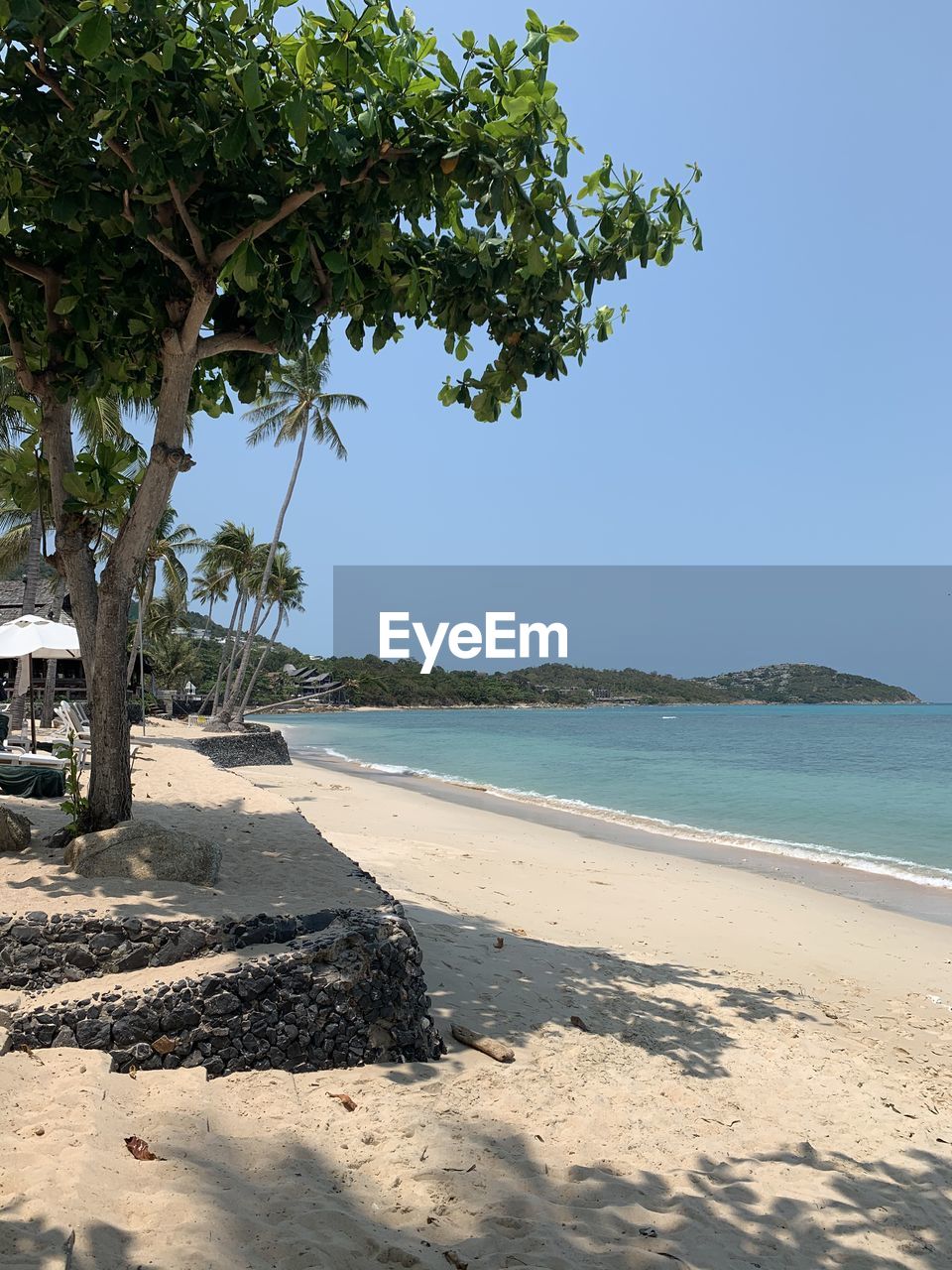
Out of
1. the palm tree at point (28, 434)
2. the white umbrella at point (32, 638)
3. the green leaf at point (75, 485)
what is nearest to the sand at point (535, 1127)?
the green leaf at point (75, 485)

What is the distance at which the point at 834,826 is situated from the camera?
17656 millimetres

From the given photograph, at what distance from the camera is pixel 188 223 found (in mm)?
5547

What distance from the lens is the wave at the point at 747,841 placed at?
1280cm

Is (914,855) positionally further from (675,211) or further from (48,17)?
(48,17)

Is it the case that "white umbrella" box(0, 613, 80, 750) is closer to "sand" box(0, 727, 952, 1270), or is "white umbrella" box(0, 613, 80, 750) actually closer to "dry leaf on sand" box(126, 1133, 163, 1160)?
"sand" box(0, 727, 952, 1270)

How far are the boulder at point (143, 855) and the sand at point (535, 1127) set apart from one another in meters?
0.21

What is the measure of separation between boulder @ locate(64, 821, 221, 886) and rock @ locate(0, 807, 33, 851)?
0.58m

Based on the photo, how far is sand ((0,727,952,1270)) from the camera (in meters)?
Answer: 2.81

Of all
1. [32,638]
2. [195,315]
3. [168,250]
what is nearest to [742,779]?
[32,638]

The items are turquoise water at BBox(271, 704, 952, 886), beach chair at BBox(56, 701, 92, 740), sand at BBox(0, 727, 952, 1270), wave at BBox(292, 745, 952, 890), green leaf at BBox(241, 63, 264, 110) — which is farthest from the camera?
turquoise water at BBox(271, 704, 952, 886)

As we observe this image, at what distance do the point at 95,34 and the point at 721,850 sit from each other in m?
13.5

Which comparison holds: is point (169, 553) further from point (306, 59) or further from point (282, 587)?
point (306, 59)

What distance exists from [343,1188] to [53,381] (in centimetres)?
594

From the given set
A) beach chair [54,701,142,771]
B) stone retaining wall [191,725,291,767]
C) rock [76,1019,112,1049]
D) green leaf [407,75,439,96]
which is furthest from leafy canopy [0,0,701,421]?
stone retaining wall [191,725,291,767]
